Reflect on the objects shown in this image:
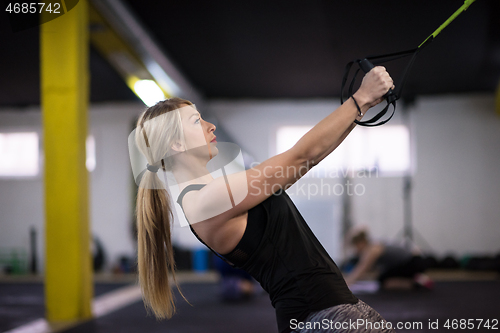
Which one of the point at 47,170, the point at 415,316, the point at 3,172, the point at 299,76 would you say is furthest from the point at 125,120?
the point at 415,316

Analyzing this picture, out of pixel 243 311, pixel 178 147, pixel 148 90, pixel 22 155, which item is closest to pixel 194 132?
pixel 178 147

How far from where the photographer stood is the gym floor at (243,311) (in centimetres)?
296

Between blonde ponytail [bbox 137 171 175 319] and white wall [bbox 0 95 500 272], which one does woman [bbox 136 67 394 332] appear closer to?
blonde ponytail [bbox 137 171 175 319]

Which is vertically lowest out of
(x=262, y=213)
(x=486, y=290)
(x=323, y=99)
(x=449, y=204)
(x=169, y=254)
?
(x=486, y=290)

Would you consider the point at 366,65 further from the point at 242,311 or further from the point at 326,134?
the point at 242,311

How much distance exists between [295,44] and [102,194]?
446 centimetres

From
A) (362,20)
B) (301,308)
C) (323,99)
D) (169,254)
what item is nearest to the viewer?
(301,308)

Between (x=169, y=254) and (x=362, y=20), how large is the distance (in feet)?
12.7

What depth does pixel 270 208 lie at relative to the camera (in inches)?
35.4

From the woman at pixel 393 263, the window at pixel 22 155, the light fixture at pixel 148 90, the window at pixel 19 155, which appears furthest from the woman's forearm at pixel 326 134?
the window at pixel 19 155

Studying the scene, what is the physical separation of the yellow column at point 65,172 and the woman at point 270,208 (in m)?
2.57

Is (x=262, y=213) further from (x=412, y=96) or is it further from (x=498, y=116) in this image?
(x=498, y=116)

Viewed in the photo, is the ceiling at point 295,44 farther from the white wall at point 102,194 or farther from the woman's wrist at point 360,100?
the woman's wrist at point 360,100

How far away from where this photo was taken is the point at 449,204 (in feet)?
22.3
